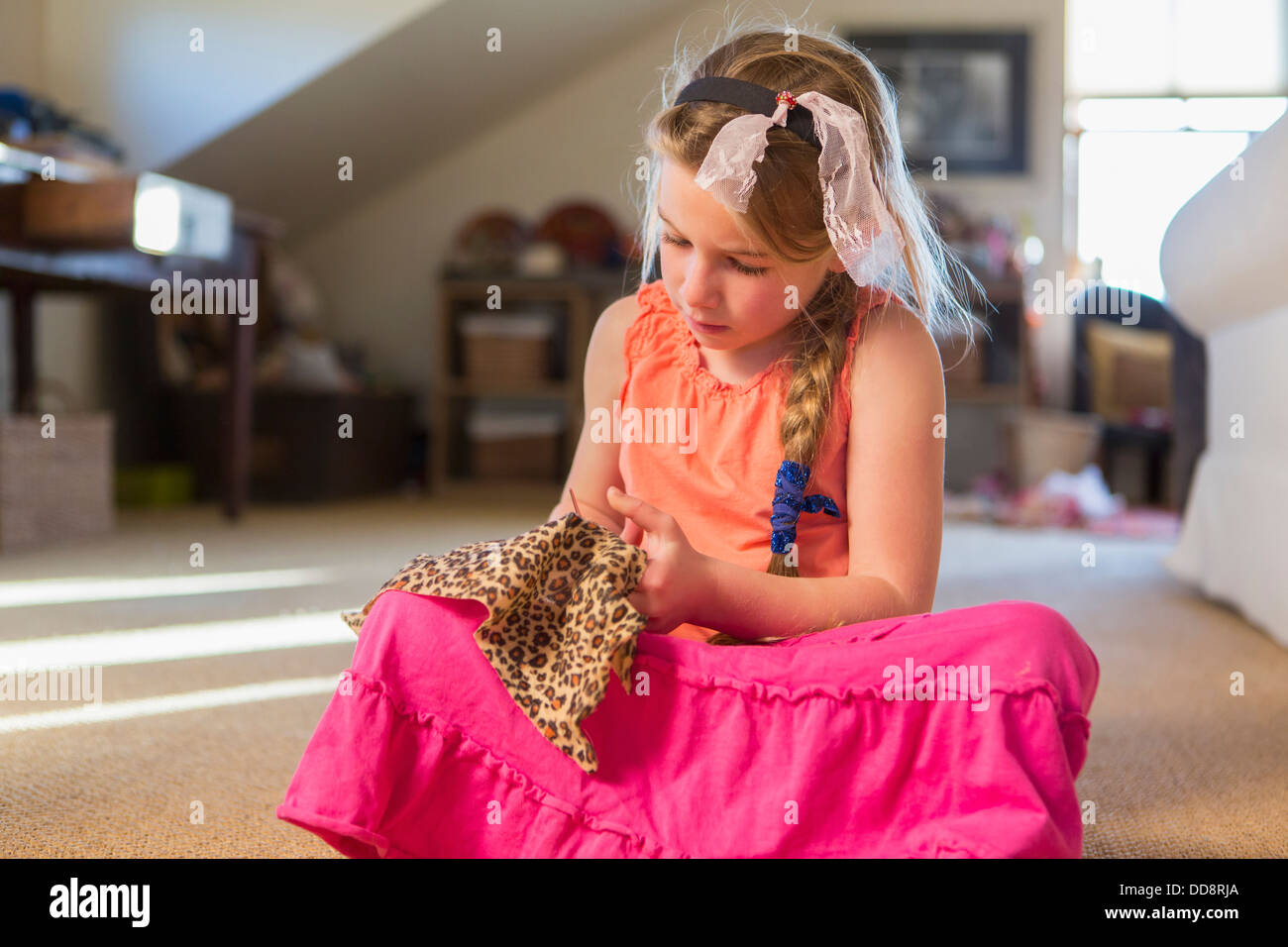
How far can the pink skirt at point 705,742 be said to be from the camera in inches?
25.8

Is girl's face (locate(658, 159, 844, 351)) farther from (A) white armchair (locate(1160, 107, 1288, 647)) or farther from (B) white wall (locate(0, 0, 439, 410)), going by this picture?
(B) white wall (locate(0, 0, 439, 410))

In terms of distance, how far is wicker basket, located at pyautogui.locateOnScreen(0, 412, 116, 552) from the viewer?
2.16 m

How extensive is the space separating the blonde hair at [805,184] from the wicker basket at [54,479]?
174 centimetres

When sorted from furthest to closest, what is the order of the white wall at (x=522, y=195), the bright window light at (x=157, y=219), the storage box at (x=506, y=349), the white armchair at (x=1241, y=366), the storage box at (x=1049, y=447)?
1. the white wall at (x=522, y=195)
2. the storage box at (x=506, y=349)
3. the storage box at (x=1049, y=447)
4. the bright window light at (x=157, y=219)
5. the white armchair at (x=1241, y=366)

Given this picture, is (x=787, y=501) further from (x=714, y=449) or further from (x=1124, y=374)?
(x=1124, y=374)

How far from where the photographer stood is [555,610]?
2.27 ft

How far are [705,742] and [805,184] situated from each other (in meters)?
0.39

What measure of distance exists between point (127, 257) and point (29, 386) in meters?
0.52

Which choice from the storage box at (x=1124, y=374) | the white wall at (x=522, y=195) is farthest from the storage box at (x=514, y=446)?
the storage box at (x=1124, y=374)

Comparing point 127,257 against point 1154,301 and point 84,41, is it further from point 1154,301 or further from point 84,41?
point 1154,301

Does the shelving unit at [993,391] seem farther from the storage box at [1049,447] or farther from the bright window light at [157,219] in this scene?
the bright window light at [157,219]

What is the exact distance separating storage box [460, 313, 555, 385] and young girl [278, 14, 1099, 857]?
2.99 metres
